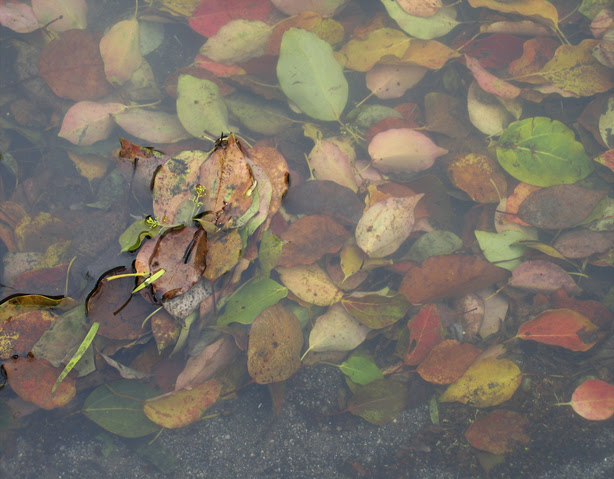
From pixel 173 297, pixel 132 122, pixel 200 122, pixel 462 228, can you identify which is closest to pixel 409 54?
pixel 462 228

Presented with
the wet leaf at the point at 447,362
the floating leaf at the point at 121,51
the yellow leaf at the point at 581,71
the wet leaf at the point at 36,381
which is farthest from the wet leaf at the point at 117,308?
the yellow leaf at the point at 581,71

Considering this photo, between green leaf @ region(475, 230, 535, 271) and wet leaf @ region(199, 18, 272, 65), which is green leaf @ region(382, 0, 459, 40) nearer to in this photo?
wet leaf @ region(199, 18, 272, 65)

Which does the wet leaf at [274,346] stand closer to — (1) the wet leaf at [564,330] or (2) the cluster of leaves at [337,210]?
(2) the cluster of leaves at [337,210]

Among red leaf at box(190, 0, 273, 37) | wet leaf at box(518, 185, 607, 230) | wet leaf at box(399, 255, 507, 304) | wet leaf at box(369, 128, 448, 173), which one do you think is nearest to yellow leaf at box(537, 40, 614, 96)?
wet leaf at box(518, 185, 607, 230)

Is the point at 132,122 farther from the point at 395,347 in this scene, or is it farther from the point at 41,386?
the point at 395,347

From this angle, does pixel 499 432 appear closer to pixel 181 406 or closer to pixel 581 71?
pixel 181 406

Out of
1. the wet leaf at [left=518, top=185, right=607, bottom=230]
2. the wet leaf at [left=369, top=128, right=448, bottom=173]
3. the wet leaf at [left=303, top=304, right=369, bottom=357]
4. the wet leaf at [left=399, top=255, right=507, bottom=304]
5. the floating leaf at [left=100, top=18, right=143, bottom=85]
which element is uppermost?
the floating leaf at [left=100, top=18, right=143, bottom=85]

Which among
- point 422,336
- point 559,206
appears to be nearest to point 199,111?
point 422,336
